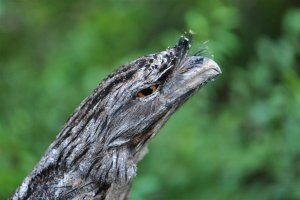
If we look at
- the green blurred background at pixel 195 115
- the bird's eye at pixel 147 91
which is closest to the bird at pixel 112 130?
the bird's eye at pixel 147 91

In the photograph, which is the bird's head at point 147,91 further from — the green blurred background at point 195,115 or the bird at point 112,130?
the green blurred background at point 195,115

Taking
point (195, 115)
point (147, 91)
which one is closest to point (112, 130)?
point (147, 91)

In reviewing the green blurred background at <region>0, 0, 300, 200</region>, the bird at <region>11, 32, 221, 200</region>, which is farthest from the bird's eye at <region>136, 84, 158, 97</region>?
the green blurred background at <region>0, 0, 300, 200</region>

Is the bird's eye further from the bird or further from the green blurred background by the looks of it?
the green blurred background

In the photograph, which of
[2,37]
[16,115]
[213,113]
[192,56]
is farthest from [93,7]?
[192,56]

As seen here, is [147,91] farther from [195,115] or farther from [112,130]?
[195,115]

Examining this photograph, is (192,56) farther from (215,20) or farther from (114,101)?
(215,20)
